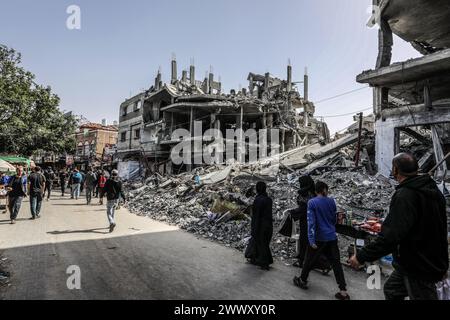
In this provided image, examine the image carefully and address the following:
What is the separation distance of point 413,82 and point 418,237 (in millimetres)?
13230

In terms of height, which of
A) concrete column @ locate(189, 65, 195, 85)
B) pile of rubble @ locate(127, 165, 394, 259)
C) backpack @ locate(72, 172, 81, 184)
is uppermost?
concrete column @ locate(189, 65, 195, 85)

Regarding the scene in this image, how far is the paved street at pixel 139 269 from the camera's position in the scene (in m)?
3.90

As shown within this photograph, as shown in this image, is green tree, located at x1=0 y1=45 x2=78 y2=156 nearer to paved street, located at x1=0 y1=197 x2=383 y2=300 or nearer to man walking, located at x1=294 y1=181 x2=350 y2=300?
paved street, located at x1=0 y1=197 x2=383 y2=300

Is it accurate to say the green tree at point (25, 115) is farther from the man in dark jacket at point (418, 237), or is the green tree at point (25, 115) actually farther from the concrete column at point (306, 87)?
the concrete column at point (306, 87)

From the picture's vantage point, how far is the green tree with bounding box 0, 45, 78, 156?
720 inches

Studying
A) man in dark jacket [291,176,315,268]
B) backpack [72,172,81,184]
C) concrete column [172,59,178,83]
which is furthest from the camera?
concrete column [172,59,178,83]

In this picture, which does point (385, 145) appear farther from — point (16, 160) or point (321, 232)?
point (16, 160)

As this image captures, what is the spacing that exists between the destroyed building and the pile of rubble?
2.22 meters

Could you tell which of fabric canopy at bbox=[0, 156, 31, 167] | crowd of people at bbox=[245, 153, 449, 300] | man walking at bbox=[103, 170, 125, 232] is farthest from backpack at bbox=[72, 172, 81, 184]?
crowd of people at bbox=[245, 153, 449, 300]

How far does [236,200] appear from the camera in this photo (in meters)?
9.70

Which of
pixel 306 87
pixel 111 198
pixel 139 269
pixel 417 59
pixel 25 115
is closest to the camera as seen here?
pixel 139 269

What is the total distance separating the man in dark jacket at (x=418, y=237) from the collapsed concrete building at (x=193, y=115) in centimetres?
1840

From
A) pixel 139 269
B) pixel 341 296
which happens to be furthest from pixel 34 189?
pixel 341 296
